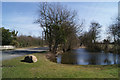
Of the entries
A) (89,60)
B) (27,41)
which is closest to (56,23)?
(89,60)

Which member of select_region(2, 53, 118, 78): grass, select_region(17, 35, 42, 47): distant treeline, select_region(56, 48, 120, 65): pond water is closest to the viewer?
select_region(2, 53, 118, 78): grass

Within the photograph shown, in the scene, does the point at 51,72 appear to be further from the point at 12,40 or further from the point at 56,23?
the point at 12,40

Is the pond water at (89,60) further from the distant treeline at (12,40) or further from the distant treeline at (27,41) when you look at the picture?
the distant treeline at (27,41)

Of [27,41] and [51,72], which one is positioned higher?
[27,41]

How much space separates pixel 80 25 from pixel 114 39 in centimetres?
974

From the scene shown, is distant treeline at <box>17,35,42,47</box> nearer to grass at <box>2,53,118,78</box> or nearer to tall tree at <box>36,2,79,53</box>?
tall tree at <box>36,2,79,53</box>

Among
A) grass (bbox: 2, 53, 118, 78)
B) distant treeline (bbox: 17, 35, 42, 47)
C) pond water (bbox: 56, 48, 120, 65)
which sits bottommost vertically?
pond water (bbox: 56, 48, 120, 65)

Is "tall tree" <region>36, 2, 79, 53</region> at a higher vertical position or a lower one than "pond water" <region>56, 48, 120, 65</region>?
higher

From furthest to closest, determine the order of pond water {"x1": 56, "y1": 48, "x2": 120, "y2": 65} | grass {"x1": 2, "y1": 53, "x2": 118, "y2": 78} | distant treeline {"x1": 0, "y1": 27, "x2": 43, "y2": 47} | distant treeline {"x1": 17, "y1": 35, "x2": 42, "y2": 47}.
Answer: distant treeline {"x1": 17, "y1": 35, "x2": 42, "y2": 47} < distant treeline {"x1": 0, "y1": 27, "x2": 43, "y2": 47} < pond water {"x1": 56, "y1": 48, "x2": 120, "y2": 65} < grass {"x1": 2, "y1": 53, "x2": 118, "y2": 78}

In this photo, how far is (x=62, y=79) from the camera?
502cm

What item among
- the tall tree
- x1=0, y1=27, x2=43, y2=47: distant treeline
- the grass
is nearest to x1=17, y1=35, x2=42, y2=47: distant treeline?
x1=0, y1=27, x2=43, y2=47: distant treeline

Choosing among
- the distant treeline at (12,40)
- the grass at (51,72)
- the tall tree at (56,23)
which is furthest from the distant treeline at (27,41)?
the grass at (51,72)

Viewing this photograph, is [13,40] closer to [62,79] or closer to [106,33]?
[106,33]

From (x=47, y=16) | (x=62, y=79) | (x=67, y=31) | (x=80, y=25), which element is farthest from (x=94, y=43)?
(x=62, y=79)
